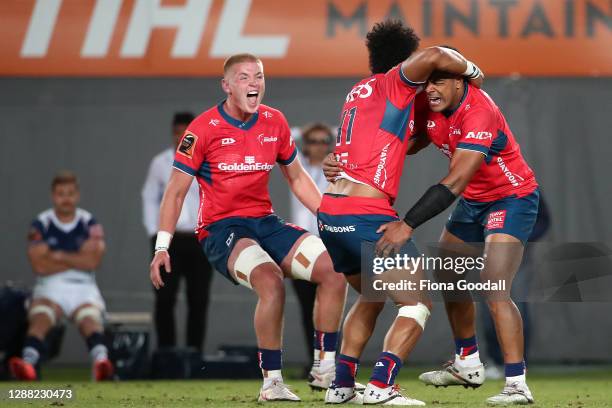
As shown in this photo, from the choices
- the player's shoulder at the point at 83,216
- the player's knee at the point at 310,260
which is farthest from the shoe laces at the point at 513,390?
the player's shoulder at the point at 83,216

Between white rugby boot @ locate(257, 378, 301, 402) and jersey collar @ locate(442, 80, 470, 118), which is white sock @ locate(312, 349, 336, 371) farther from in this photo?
jersey collar @ locate(442, 80, 470, 118)

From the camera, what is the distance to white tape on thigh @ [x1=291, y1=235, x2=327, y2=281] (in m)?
7.96

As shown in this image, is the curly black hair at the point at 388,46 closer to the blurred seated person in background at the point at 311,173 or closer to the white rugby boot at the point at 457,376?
the white rugby boot at the point at 457,376

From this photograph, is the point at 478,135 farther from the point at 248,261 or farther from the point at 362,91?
the point at 248,261

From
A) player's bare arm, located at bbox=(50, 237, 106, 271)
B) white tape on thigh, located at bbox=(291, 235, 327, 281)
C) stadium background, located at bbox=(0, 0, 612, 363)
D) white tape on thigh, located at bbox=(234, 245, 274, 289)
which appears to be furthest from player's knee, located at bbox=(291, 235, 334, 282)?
stadium background, located at bbox=(0, 0, 612, 363)

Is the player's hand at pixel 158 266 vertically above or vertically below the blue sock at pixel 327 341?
above

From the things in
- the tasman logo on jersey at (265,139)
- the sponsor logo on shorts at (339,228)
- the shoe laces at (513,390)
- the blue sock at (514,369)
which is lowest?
the shoe laces at (513,390)

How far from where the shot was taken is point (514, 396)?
24.1 feet

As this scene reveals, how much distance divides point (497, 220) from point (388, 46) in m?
1.22

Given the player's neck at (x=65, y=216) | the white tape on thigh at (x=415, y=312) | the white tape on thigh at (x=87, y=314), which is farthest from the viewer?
the player's neck at (x=65, y=216)

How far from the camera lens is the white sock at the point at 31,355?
10.7 m

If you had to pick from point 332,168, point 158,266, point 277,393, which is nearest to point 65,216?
point 158,266

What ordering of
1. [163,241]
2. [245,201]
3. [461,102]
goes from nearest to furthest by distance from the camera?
[461,102] → [163,241] → [245,201]

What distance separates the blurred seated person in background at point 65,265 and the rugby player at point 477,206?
13.0 feet
